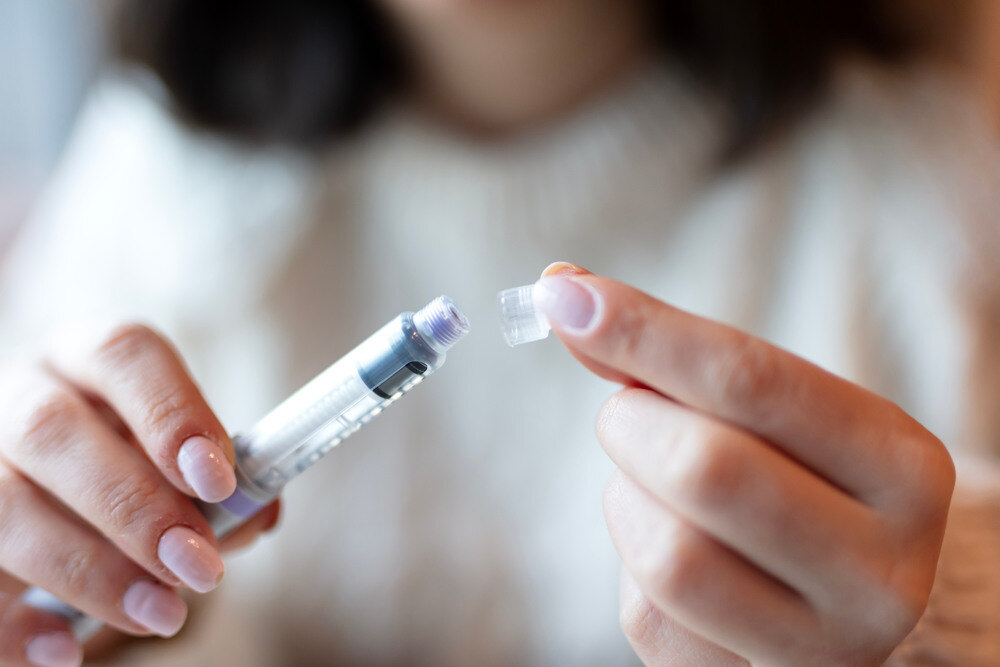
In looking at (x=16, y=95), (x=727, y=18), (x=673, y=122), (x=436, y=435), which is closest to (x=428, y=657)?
(x=436, y=435)

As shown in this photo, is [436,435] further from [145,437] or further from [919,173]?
[919,173]

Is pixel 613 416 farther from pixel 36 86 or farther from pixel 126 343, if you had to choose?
pixel 36 86

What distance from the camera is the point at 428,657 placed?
84 centimetres

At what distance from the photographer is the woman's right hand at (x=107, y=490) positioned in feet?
1.55

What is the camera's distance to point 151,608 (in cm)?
50

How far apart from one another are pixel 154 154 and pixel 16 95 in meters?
0.30

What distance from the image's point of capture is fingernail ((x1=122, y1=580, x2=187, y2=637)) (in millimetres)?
495

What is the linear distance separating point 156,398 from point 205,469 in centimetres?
7

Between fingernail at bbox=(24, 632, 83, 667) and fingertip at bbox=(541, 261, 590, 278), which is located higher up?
fingertip at bbox=(541, 261, 590, 278)

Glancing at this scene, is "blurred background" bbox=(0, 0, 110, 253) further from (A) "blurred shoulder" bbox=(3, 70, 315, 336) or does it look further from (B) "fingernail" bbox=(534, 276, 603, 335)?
(B) "fingernail" bbox=(534, 276, 603, 335)

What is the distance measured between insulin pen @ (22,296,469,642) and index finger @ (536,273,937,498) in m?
0.10

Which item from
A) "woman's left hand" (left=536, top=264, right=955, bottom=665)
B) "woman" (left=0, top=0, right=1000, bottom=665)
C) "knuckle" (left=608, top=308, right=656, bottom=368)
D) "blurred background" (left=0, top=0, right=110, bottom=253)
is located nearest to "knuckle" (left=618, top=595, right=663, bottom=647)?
"woman's left hand" (left=536, top=264, right=955, bottom=665)

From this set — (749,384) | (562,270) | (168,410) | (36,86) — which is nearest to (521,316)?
(562,270)

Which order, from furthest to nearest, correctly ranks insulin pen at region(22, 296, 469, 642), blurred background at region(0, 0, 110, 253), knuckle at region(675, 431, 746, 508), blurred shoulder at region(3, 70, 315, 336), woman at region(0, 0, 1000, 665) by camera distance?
blurred background at region(0, 0, 110, 253), blurred shoulder at region(3, 70, 315, 336), woman at region(0, 0, 1000, 665), insulin pen at region(22, 296, 469, 642), knuckle at region(675, 431, 746, 508)
